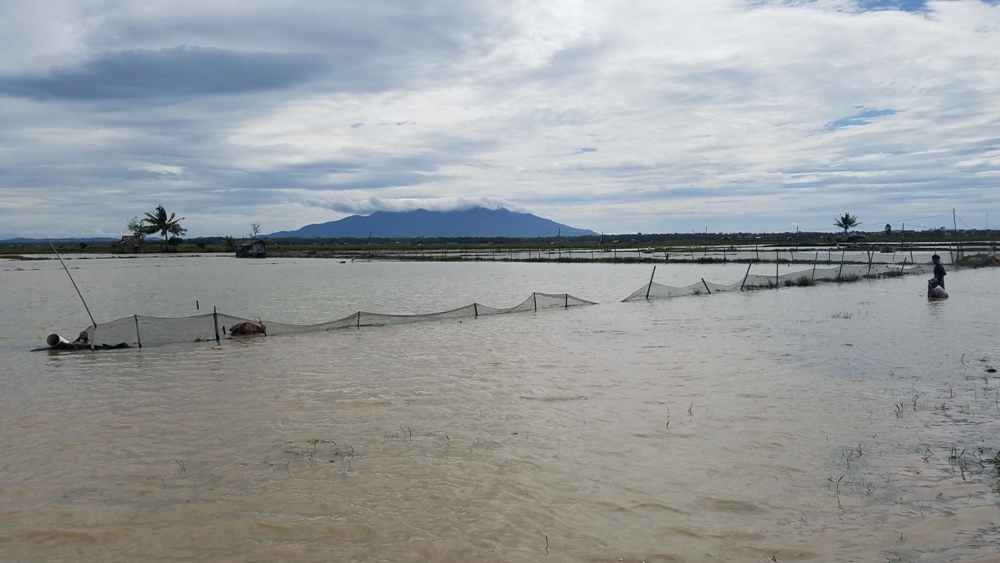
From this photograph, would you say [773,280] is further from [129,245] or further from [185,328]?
[129,245]

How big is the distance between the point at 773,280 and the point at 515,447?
63.3 feet

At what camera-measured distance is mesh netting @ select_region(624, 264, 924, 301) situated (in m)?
19.9

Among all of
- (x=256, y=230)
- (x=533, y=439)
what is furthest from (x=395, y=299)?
(x=256, y=230)

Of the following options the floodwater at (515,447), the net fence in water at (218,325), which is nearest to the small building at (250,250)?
the net fence in water at (218,325)

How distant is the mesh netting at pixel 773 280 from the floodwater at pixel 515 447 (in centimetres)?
666

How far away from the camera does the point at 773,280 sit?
22828mm

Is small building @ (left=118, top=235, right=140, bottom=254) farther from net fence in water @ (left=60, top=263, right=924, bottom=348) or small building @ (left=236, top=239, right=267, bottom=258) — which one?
net fence in water @ (left=60, top=263, right=924, bottom=348)

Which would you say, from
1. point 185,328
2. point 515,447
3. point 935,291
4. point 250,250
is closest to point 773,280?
point 935,291

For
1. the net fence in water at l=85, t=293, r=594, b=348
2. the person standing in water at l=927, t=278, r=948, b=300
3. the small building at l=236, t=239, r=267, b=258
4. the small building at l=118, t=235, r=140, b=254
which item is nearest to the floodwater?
the net fence in water at l=85, t=293, r=594, b=348

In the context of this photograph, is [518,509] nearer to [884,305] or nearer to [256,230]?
[884,305]

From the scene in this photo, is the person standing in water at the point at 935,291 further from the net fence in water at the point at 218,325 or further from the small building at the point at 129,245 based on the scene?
the small building at the point at 129,245

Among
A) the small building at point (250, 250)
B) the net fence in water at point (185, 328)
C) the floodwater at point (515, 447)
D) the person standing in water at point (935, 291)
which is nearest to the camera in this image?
the floodwater at point (515, 447)

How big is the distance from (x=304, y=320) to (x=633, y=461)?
43.4ft

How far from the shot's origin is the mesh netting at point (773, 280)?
1986 centimetres
